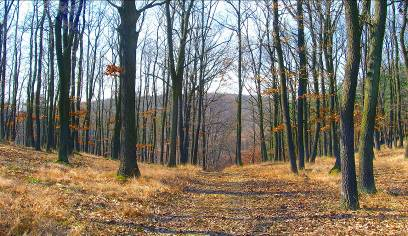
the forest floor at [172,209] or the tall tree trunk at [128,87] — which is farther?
the tall tree trunk at [128,87]

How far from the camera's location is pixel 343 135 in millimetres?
9438

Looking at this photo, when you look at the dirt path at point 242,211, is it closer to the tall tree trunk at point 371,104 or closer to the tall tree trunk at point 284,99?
the tall tree trunk at point 371,104

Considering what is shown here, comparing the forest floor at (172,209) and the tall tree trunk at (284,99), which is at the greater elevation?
the tall tree trunk at (284,99)

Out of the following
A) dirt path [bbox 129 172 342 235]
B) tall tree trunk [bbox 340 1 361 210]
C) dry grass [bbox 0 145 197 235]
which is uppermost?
tall tree trunk [bbox 340 1 361 210]

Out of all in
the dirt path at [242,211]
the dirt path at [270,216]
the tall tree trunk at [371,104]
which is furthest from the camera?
the tall tree trunk at [371,104]

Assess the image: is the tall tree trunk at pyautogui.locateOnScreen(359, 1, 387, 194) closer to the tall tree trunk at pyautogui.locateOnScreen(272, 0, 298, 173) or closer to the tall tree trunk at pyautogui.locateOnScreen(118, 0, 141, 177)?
the tall tree trunk at pyautogui.locateOnScreen(118, 0, 141, 177)

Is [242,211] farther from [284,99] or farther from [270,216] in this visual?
[284,99]

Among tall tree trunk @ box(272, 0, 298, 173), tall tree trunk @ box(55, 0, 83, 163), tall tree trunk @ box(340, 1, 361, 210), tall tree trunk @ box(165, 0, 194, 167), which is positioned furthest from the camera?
tall tree trunk @ box(165, 0, 194, 167)

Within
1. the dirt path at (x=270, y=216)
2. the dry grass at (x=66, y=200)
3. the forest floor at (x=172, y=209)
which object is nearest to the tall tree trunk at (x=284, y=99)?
the forest floor at (x=172, y=209)

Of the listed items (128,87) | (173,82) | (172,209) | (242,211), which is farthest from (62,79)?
(242,211)

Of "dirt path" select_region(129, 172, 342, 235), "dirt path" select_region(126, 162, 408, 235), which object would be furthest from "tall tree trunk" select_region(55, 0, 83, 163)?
"dirt path" select_region(126, 162, 408, 235)

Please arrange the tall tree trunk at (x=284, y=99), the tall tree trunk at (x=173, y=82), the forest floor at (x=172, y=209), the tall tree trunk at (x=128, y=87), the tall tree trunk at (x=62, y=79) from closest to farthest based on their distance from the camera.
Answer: the forest floor at (x=172, y=209) < the tall tree trunk at (x=128, y=87) < the tall tree trunk at (x=62, y=79) < the tall tree trunk at (x=284, y=99) < the tall tree trunk at (x=173, y=82)

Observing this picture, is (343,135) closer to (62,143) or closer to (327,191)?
(327,191)

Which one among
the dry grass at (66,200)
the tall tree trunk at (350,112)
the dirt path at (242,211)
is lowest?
the dirt path at (242,211)
